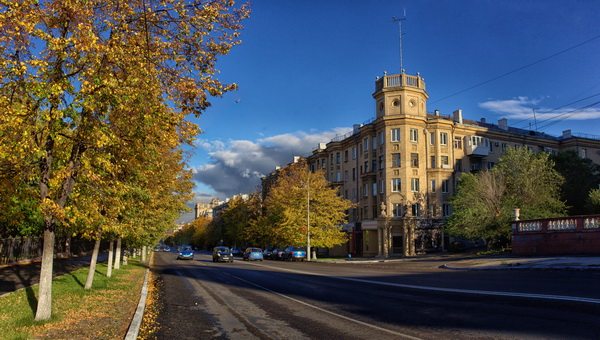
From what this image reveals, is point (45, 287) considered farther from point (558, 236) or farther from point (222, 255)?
point (222, 255)

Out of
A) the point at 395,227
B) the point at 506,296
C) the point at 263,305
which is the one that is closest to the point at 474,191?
the point at 395,227

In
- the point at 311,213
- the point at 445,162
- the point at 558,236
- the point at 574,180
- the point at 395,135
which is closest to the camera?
the point at 558,236

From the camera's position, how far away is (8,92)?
28.6 feet

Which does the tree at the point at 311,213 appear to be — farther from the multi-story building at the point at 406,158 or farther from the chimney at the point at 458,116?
the chimney at the point at 458,116

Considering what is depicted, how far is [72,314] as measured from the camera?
442 inches

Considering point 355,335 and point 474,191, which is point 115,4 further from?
point 474,191

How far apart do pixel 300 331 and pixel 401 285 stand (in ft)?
34.5

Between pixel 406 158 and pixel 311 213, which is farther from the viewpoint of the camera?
pixel 406 158

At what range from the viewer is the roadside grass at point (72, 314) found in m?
9.02

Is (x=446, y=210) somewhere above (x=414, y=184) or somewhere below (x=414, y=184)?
below

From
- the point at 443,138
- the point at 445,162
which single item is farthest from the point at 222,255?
the point at 443,138

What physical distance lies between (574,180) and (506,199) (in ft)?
53.9

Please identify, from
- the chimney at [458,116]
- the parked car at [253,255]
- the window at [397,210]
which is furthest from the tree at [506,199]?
the parked car at [253,255]

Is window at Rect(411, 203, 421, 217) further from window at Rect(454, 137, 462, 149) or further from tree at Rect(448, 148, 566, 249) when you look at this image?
tree at Rect(448, 148, 566, 249)
